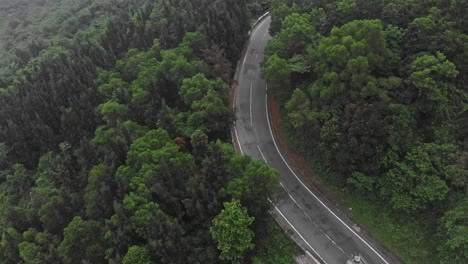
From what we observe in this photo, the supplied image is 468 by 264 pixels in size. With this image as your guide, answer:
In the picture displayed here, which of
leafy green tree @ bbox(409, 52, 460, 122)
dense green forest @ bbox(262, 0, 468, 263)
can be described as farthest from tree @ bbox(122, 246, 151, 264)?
leafy green tree @ bbox(409, 52, 460, 122)

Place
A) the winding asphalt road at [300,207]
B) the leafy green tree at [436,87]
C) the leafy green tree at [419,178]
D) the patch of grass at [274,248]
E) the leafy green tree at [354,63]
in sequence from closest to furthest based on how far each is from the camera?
the leafy green tree at [419,178]
the patch of grass at [274,248]
the winding asphalt road at [300,207]
the leafy green tree at [436,87]
the leafy green tree at [354,63]

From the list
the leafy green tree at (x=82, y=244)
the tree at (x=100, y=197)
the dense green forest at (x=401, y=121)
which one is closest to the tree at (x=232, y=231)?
the leafy green tree at (x=82, y=244)

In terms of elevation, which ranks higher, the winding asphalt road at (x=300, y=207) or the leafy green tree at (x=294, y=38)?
the leafy green tree at (x=294, y=38)

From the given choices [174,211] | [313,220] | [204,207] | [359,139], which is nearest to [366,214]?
[313,220]

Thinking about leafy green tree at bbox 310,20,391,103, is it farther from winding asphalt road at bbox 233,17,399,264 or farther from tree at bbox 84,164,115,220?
tree at bbox 84,164,115,220

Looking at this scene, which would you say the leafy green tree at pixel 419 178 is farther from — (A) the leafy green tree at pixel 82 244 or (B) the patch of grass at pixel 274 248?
(A) the leafy green tree at pixel 82 244

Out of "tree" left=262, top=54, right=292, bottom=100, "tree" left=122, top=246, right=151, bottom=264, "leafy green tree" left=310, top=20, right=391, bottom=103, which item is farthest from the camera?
"tree" left=262, top=54, right=292, bottom=100

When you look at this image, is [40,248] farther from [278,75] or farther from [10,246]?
[278,75]
